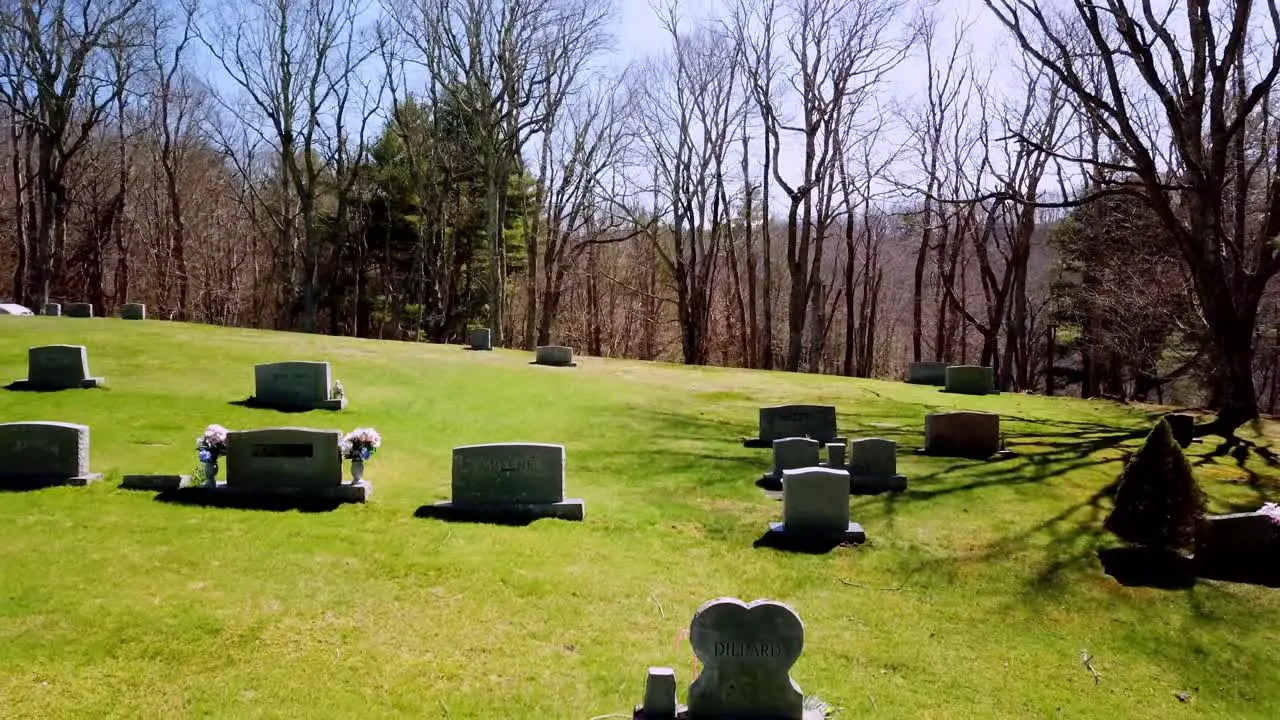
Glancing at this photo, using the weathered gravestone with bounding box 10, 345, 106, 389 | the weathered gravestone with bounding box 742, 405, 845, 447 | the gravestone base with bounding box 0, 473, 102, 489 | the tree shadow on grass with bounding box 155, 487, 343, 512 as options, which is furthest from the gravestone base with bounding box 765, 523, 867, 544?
the weathered gravestone with bounding box 10, 345, 106, 389

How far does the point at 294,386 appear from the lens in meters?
15.4

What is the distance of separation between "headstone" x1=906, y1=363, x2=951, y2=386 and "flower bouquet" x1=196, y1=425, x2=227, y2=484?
20405 mm

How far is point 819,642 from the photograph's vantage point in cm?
689

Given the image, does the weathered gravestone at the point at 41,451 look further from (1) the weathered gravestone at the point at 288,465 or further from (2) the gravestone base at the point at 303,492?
(1) the weathered gravestone at the point at 288,465

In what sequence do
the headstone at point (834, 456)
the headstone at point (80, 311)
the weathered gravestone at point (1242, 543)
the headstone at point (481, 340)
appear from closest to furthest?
the weathered gravestone at point (1242, 543) → the headstone at point (834, 456) → the headstone at point (80, 311) → the headstone at point (481, 340)

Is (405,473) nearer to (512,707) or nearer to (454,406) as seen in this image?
(454,406)

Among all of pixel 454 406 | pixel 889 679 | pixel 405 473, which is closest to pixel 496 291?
pixel 454 406

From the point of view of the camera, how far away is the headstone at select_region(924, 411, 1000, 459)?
45.2 feet

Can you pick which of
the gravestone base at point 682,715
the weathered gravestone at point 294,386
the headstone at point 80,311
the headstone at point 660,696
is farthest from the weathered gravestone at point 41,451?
the headstone at point 80,311

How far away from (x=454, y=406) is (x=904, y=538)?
9.79m

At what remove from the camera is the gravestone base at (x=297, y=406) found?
597 inches

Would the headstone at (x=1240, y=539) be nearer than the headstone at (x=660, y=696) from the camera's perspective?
No

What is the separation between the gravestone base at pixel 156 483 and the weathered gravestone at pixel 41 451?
0.50 metres

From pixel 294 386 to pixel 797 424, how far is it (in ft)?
30.4
